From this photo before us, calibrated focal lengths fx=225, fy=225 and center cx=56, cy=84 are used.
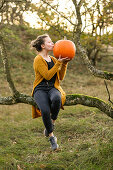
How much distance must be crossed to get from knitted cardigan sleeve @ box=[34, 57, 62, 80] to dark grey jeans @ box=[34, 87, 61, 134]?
26 cm

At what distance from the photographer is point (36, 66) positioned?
376 centimetres

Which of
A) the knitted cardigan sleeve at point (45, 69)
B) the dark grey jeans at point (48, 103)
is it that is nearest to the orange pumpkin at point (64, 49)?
the knitted cardigan sleeve at point (45, 69)

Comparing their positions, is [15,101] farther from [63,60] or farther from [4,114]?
[4,114]

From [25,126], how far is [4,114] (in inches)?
75.5

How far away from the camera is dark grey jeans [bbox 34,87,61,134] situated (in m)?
3.51

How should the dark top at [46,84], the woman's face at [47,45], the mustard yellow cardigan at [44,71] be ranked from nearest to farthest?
the mustard yellow cardigan at [44,71] < the dark top at [46,84] < the woman's face at [47,45]

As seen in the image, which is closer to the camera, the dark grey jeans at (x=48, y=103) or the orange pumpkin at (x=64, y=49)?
the dark grey jeans at (x=48, y=103)

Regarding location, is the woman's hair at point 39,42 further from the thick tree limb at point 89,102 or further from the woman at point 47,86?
the thick tree limb at point 89,102

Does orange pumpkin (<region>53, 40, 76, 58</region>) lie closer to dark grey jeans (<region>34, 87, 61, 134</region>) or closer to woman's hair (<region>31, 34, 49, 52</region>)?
woman's hair (<region>31, 34, 49, 52</region>)

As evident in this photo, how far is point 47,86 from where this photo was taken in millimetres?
3814

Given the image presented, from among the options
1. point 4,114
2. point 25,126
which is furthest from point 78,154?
point 4,114

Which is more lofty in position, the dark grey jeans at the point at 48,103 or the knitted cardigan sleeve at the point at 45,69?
the knitted cardigan sleeve at the point at 45,69

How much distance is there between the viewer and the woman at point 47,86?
3543mm

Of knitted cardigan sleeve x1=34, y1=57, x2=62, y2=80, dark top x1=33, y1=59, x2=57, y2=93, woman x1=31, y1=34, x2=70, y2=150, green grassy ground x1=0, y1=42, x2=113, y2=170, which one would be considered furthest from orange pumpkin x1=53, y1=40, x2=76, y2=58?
green grassy ground x1=0, y1=42, x2=113, y2=170
